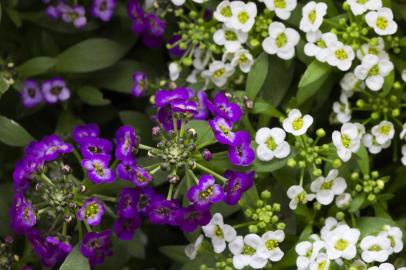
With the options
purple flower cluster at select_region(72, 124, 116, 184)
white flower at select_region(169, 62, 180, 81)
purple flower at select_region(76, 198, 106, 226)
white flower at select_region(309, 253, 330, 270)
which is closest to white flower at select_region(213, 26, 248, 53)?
white flower at select_region(169, 62, 180, 81)

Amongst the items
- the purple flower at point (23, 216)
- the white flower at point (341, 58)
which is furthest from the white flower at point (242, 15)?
the purple flower at point (23, 216)

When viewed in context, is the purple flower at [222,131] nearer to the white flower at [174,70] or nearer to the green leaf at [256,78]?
the green leaf at [256,78]

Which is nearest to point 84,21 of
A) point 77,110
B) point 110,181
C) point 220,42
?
point 77,110

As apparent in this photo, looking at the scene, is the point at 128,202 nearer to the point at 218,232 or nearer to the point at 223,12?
the point at 218,232

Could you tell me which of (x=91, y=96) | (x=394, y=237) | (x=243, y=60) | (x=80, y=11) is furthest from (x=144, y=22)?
(x=394, y=237)

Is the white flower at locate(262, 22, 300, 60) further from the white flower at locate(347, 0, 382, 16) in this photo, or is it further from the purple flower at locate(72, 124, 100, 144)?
the purple flower at locate(72, 124, 100, 144)

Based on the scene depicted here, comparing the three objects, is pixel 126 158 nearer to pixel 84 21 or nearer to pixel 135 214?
pixel 135 214
